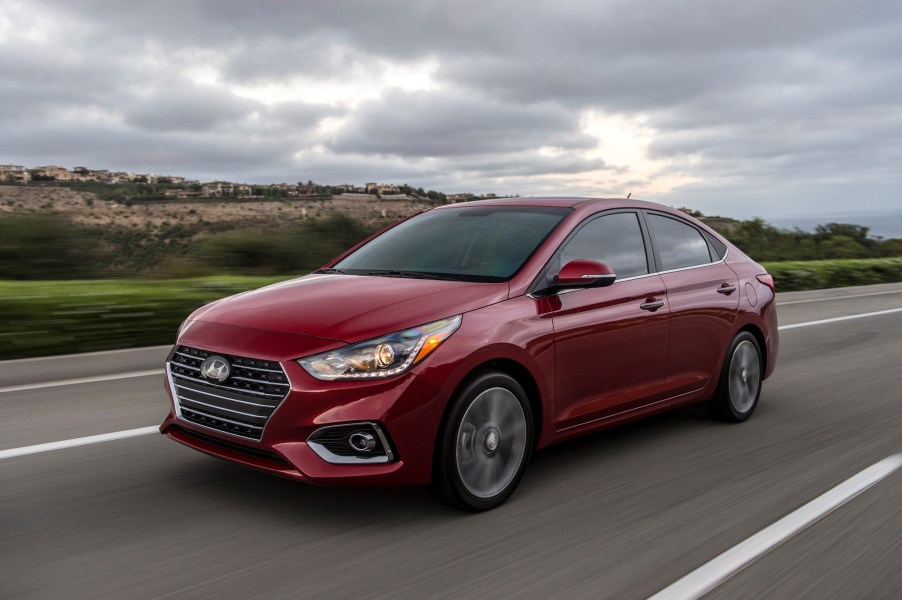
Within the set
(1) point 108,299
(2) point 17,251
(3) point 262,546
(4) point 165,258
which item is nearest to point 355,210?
(4) point 165,258

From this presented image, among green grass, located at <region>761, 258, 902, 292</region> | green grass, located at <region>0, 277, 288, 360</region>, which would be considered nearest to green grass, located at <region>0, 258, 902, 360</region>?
green grass, located at <region>0, 277, 288, 360</region>

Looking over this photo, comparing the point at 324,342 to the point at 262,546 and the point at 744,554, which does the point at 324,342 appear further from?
the point at 744,554

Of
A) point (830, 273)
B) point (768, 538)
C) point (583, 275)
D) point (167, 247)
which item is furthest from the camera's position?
point (830, 273)

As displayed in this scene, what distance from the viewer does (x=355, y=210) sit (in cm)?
1495

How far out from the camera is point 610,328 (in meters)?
4.95

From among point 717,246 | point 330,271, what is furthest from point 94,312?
point 717,246

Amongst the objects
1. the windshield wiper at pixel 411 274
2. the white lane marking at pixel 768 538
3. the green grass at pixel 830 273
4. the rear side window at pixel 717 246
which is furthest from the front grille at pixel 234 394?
the green grass at pixel 830 273

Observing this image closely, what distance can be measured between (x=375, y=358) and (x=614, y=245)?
2.04 meters

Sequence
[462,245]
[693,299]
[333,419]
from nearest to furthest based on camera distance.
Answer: [333,419], [462,245], [693,299]

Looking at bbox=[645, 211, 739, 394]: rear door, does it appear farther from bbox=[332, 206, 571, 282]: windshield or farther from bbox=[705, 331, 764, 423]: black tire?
bbox=[332, 206, 571, 282]: windshield

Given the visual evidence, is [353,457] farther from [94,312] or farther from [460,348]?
[94,312]

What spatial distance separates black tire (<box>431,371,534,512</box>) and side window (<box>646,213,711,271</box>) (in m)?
1.78

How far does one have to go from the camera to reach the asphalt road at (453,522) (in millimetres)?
3455

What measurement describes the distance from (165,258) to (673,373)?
8.91 m
